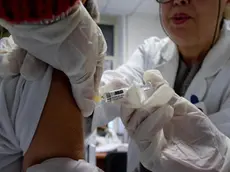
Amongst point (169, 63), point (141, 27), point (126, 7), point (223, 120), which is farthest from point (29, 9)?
point (141, 27)

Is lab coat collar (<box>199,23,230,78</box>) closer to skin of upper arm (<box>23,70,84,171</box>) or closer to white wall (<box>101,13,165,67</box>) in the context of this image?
skin of upper arm (<box>23,70,84,171</box>)

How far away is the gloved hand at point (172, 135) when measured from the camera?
2.35 ft

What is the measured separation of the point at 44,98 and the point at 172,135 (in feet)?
1.13

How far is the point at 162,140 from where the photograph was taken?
2.47 feet

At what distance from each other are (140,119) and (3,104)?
0.95 feet

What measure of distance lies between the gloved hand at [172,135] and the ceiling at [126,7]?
10.2 feet

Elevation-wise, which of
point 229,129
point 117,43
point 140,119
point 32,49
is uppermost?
point 32,49

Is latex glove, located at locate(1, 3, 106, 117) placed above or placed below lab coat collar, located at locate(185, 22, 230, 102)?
above

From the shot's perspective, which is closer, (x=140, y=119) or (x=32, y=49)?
(x=32, y=49)

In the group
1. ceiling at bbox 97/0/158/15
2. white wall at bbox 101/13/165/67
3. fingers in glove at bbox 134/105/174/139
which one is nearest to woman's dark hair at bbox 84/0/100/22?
fingers in glove at bbox 134/105/174/139

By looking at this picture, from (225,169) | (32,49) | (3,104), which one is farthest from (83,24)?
(225,169)

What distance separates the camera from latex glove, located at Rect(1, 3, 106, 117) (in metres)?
0.58

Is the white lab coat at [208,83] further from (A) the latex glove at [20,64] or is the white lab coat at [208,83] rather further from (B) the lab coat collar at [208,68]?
(A) the latex glove at [20,64]

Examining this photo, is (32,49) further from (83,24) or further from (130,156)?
(130,156)
